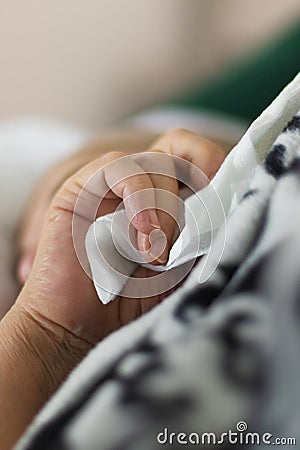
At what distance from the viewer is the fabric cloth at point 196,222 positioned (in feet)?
1.26

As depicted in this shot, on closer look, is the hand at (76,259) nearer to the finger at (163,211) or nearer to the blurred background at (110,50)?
the finger at (163,211)

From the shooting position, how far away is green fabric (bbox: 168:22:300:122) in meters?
1.04

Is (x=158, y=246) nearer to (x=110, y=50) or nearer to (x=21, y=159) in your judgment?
(x=21, y=159)

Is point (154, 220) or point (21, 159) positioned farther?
point (21, 159)

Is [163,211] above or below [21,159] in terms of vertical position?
above

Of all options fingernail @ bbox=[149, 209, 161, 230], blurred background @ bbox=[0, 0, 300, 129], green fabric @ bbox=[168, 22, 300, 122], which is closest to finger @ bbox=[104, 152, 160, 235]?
fingernail @ bbox=[149, 209, 161, 230]

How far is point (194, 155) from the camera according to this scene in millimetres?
430

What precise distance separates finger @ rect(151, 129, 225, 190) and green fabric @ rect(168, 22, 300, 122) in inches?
22.3

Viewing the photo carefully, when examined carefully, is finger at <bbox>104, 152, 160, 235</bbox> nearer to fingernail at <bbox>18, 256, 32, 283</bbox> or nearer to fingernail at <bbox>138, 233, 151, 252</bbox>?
A: fingernail at <bbox>138, 233, 151, 252</bbox>

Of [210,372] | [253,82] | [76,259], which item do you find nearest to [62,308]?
[76,259]

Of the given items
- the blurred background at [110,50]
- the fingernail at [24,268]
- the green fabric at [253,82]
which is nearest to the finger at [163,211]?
the fingernail at [24,268]

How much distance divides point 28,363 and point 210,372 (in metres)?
0.16

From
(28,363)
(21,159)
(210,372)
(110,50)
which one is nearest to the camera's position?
(210,372)

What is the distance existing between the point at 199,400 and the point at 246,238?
0.08m
